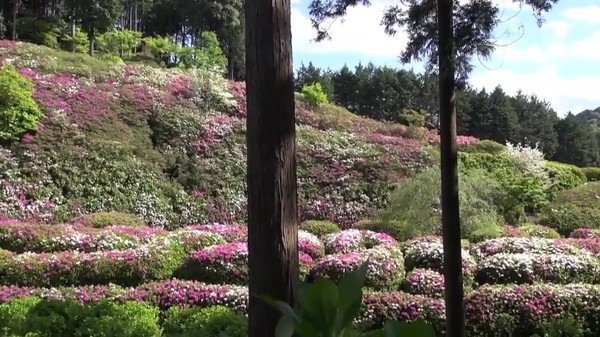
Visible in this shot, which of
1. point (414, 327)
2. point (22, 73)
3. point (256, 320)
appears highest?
point (22, 73)

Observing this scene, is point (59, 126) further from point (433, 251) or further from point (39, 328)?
point (39, 328)

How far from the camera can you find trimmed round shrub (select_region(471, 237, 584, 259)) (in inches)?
400

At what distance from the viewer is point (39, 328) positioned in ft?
16.6

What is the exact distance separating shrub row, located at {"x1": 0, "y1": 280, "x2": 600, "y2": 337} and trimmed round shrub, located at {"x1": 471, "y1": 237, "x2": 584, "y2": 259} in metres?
2.02

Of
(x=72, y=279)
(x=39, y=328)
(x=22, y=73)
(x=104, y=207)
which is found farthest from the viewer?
(x=22, y=73)

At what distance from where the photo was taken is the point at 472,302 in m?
7.88

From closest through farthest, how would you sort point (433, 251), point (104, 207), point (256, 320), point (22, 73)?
1. point (256, 320)
2. point (433, 251)
3. point (104, 207)
4. point (22, 73)

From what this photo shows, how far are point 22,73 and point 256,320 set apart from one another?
66.3ft

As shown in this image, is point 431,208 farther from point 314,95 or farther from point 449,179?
point 314,95

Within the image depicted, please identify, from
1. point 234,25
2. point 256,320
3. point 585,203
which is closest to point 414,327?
point 256,320

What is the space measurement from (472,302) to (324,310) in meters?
7.39

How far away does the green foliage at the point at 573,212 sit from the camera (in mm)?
16844

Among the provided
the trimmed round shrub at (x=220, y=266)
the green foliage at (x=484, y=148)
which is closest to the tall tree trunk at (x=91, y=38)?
the green foliage at (x=484, y=148)

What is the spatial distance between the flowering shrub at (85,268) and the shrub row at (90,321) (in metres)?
3.24
